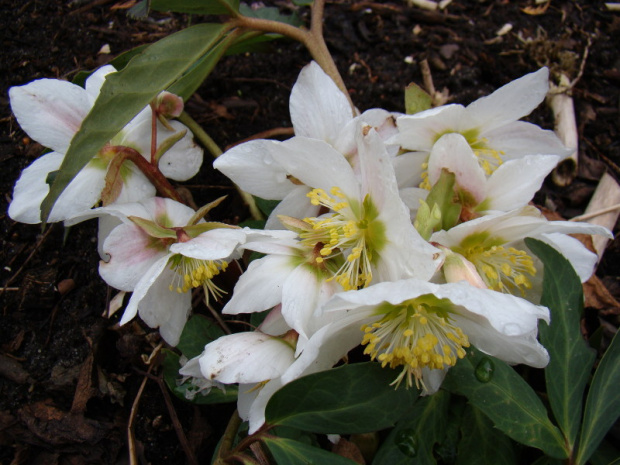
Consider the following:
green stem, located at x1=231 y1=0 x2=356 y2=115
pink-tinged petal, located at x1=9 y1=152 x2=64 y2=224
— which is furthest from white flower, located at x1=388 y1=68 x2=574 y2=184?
pink-tinged petal, located at x1=9 y1=152 x2=64 y2=224

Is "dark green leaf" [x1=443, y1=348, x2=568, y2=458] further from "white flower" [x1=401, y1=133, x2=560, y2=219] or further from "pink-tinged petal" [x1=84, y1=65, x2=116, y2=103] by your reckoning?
"pink-tinged petal" [x1=84, y1=65, x2=116, y2=103]

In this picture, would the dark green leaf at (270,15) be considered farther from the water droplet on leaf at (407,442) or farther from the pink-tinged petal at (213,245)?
the water droplet on leaf at (407,442)

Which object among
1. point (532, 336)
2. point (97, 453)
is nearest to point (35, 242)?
point (97, 453)

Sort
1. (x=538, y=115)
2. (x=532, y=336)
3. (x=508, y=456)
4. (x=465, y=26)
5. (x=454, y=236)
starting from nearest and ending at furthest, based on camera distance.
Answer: (x=532, y=336) < (x=454, y=236) < (x=508, y=456) < (x=538, y=115) < (x=465, y=26)

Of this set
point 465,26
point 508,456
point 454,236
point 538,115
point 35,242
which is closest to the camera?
point 454,236

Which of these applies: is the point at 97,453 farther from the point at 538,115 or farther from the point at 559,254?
the point at 538,115

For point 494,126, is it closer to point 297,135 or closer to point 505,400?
point 297,135

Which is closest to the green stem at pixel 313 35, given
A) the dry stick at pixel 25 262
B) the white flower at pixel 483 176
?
the white flower at pixel 483 176
